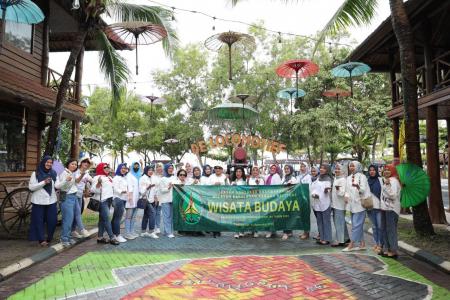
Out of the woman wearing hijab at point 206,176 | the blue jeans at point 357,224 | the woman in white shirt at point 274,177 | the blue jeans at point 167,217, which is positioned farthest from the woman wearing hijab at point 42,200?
the blue jeans at point 357,224

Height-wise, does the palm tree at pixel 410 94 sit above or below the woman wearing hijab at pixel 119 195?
above

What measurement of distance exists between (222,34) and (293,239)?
18.5ft

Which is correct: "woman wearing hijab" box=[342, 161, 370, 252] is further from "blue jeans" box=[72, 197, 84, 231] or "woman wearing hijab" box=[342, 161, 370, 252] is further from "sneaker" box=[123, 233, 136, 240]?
"blue jeans" box=[72, 197, 84, 231]

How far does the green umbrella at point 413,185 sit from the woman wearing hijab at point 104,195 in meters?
5.62

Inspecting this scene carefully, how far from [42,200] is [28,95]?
10.4ft

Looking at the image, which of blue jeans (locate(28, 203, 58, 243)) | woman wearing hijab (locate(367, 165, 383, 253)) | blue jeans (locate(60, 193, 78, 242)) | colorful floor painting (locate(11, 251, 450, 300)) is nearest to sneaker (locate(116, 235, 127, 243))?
blue jeans (locate(60, 193, 78, 242))

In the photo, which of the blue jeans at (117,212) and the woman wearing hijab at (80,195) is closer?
the woman wearing hijab at (80,195)

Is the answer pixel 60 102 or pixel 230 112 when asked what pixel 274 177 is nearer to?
pixel 60 102

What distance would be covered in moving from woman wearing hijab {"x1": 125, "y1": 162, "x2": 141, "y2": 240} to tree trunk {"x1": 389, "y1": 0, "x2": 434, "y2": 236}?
19.2ft

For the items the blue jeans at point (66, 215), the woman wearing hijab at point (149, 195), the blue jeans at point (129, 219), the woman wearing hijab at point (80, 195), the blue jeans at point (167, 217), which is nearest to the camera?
the blue jeans at point (66, 215)

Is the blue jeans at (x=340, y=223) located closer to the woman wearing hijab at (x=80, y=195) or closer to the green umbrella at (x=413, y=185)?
the green umbrella at (x=413, y=185)

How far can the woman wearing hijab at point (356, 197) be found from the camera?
21.9ft

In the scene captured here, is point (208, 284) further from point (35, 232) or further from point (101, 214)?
point (35, 232)

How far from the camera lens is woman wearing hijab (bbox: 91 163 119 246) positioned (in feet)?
24.6
